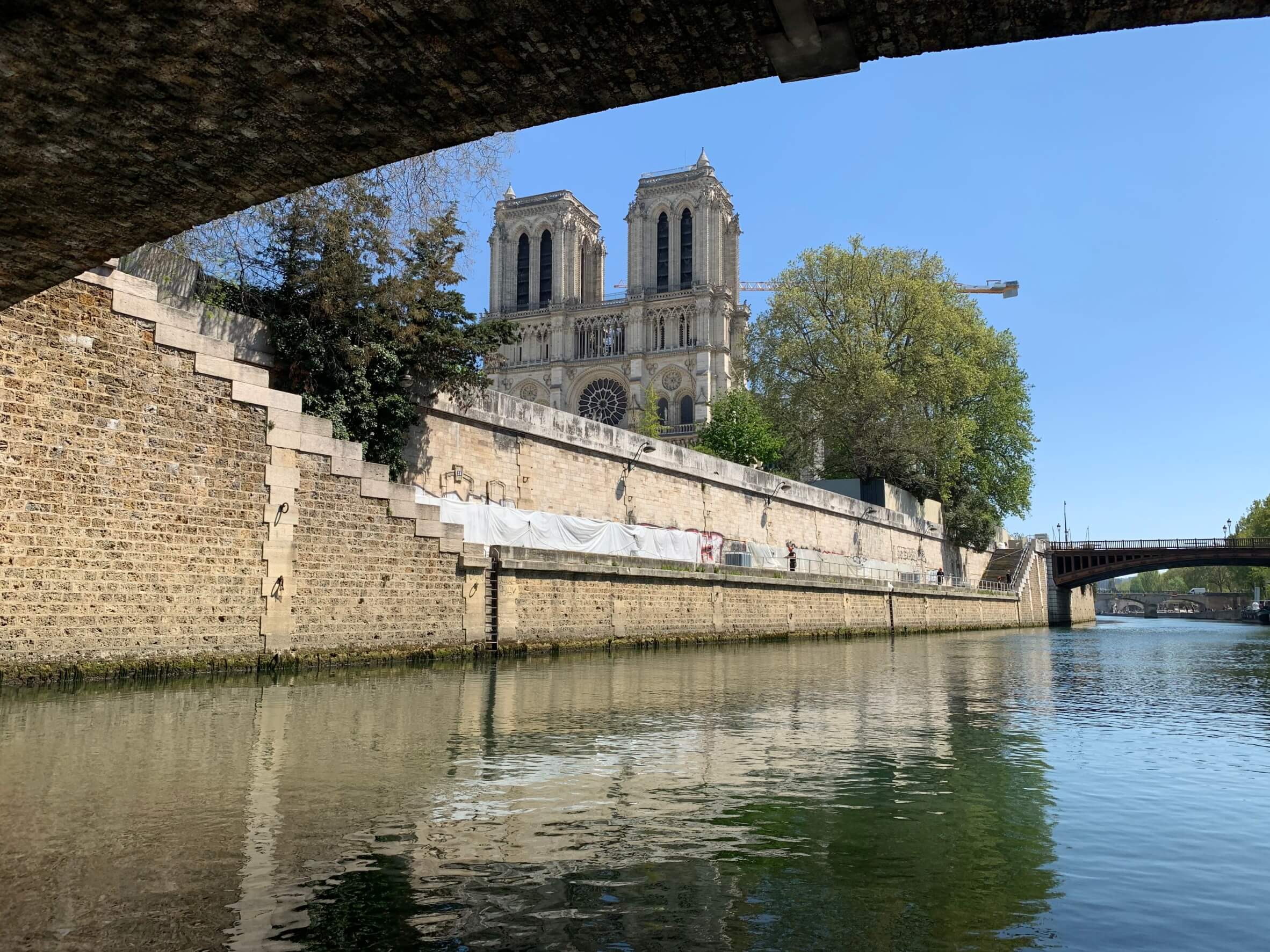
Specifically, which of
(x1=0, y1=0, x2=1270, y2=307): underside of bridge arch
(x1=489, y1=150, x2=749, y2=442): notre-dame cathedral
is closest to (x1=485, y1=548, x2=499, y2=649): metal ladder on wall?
(x1=0, y1=0, x2=1270, y2=307): underside of bridge arch

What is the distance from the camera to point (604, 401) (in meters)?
94.3

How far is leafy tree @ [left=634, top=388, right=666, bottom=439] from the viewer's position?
239 ft

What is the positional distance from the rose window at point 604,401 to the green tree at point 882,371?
133 feet

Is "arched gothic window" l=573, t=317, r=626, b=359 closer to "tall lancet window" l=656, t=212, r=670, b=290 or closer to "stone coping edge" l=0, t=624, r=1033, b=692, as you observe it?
"tall lancet window" l=656, t=212, r=670, b=290

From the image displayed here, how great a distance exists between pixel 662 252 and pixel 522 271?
1438 centimetres

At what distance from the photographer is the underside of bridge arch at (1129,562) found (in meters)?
62.6

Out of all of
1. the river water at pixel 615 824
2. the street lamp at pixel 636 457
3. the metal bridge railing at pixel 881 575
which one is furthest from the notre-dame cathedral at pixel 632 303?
the river water at pixel 615 824

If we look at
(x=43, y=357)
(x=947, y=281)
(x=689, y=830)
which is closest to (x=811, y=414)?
(x=947, y=281)

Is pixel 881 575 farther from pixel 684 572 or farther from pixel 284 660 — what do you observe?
pixel 284 660

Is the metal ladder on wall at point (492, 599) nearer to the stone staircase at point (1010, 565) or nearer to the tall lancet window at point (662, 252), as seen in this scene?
the stone staircase at point (1010, 565)

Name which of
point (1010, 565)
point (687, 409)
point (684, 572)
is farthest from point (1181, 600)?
point (684, 572)

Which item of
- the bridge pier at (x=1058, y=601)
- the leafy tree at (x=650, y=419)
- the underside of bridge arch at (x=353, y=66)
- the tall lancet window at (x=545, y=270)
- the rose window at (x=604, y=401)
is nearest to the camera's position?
the underside of bridge arch at (x=353, y=66)

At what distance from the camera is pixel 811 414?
5106cm

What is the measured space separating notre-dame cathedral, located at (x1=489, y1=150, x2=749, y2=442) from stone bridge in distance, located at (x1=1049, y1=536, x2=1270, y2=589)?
29849mm
